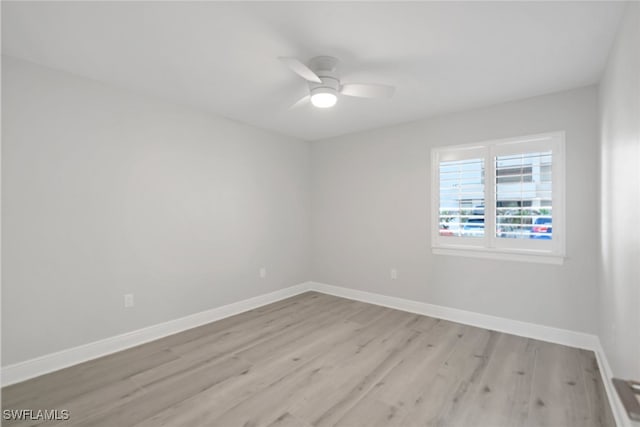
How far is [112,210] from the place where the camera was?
9.37ft

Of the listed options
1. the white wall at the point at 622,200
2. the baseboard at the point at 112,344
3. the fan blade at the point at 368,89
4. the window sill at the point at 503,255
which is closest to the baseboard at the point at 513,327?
the white wall at the point at 622,200

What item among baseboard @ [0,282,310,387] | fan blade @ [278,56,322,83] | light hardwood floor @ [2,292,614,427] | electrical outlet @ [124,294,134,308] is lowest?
light hardwood floor @ [2,292,614,427]

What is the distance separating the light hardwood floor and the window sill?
815 mm

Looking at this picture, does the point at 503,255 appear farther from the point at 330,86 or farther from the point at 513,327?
the point at 330,86

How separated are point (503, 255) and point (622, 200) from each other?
1624 millimetres

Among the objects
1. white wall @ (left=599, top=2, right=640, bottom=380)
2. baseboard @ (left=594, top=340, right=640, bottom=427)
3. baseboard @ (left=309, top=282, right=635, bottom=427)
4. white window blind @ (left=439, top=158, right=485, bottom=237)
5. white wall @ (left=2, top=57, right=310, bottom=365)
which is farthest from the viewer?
white window blind @ (left=439, top=158, right=485, bottom=237)

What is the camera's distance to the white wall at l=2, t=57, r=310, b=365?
238 centimetres

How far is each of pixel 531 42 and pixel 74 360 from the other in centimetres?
441

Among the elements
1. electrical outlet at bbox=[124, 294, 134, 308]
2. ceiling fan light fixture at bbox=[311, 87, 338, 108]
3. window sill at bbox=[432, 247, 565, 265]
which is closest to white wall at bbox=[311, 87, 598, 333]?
window sill at bbox=[432, 247, 565, 265]

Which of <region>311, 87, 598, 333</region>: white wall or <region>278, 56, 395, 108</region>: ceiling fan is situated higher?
<region>278, 56, 395, 108</region>: ceiling fan

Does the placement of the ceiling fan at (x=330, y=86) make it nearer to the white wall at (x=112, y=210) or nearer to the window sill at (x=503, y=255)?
the white wall at (x=112, y=210)

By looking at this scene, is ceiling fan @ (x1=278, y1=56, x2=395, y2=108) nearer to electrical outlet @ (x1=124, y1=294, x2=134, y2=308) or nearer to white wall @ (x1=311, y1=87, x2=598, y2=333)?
white wall @ (x1=311, y1=87, x2=598, y2=333)

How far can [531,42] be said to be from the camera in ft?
7.00

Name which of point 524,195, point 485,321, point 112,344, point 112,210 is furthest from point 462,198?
point 112,344
